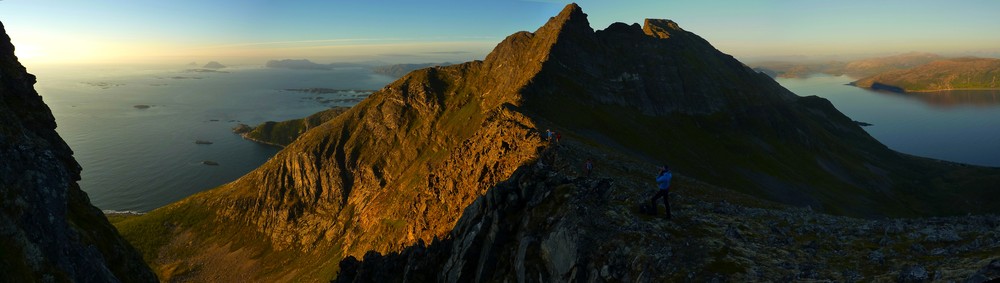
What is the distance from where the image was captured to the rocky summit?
26016 millimetres

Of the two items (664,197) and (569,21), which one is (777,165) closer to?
(569,21)

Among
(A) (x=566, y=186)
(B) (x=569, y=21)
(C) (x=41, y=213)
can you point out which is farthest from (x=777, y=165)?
(C) (x=41, y=213)

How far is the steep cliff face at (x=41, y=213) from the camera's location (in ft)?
87.0

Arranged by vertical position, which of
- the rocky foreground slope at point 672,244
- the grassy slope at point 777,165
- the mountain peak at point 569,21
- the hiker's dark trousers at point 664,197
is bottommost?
the grassy slope at point 777,165

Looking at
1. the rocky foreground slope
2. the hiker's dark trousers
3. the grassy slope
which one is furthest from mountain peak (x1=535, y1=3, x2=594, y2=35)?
the hiker's dark trousers

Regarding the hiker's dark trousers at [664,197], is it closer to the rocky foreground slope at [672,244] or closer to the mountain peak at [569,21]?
the rocky foreground slope at [672,244]

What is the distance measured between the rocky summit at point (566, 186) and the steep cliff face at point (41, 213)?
21.7 metres

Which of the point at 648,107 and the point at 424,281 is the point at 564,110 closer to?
the point at 648,107

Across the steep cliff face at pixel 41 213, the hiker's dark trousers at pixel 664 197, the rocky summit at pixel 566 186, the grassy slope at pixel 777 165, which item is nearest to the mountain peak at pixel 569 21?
the rocky summit at pixel 566 186

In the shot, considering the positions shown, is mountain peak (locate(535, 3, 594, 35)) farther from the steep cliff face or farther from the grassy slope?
the steep cliff face

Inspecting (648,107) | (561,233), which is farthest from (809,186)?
(561,233)

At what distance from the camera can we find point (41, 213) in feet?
96.2

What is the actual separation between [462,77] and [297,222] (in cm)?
7270

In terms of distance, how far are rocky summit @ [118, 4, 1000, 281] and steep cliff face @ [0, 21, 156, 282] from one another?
21708 mm
